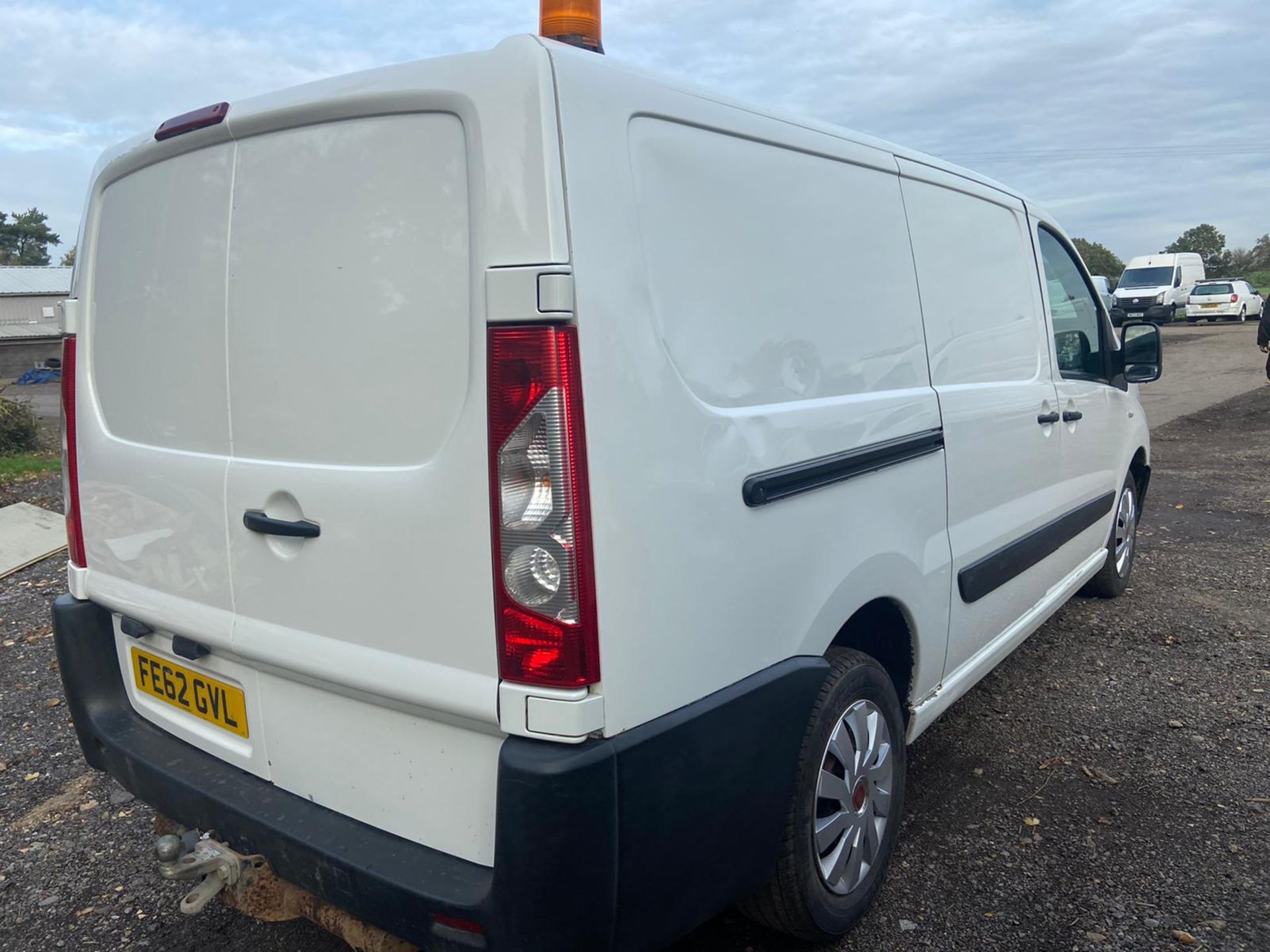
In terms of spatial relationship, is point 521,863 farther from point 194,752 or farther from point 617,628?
point 194,752

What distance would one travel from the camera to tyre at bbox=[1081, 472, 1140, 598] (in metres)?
4.86

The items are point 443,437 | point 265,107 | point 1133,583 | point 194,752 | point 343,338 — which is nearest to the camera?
point 443,437

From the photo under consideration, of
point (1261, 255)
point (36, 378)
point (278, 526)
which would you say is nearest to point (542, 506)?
point (278, 526)

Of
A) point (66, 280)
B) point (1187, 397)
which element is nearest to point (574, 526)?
point (1187, 397)

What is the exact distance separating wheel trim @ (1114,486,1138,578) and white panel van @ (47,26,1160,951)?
2697 mm

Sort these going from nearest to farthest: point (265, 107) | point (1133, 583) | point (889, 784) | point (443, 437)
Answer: point (443, 437)
point (265, 107)
point (889, 784)
point (1133, 583)

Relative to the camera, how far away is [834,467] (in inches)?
87.1

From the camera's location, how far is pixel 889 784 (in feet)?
8.37

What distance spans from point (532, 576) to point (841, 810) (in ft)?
3.75

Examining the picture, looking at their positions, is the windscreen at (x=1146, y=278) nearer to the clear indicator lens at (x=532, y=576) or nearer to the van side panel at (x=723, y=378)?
the van side panel at (x=723, y=378)

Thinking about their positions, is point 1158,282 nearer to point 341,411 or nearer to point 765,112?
point 765,112

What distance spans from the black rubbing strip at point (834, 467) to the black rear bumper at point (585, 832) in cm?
38

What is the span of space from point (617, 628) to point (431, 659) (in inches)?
14.5

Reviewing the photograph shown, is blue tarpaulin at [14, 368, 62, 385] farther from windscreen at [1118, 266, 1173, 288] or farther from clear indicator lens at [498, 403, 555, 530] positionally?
windscreen at [1118, 266, 1173, 288]
